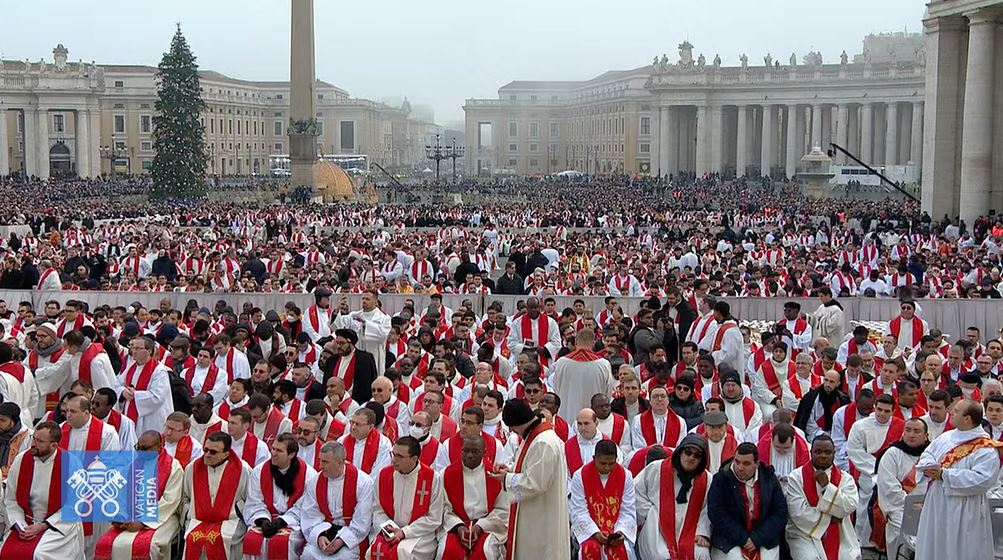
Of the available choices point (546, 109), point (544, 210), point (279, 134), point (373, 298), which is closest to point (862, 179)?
point (544, 210)

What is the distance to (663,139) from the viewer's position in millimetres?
88750

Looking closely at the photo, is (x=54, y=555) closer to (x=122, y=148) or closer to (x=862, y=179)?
(x=862, y=179)

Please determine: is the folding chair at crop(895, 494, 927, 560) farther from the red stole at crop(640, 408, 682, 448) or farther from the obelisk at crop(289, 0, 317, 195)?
the obelisk at crop(289, 0, 317, 195)

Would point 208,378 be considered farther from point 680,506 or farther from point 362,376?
point 680,506

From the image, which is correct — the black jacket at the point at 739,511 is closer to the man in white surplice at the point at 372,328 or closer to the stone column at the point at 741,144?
the man in white surplice at the point at 372,328

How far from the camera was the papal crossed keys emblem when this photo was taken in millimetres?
8305

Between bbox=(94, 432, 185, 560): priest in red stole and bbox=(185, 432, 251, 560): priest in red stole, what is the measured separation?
105mm

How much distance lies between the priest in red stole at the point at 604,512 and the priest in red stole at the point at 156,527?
265 centimetres

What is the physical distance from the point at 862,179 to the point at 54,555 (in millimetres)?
62970

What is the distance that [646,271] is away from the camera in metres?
22.0

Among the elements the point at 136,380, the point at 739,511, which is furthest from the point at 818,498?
the point at 136,380

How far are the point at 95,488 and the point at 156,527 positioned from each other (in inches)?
18.6

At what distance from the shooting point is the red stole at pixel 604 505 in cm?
816

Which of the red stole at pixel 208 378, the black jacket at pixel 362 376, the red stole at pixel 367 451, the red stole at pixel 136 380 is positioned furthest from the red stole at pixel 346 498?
the red stole at pixel 208 378
